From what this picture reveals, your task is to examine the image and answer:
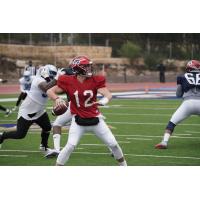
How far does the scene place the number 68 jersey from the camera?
1026 cm

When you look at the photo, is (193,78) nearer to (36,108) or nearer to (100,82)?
(36,108)

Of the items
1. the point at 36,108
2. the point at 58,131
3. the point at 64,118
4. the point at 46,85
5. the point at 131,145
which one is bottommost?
the point at 131,145

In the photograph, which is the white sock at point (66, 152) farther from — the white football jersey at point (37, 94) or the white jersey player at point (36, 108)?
the white football jersey at point (37, 94)

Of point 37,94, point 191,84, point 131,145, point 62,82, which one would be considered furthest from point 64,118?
point 191,84

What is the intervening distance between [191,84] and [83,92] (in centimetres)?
303

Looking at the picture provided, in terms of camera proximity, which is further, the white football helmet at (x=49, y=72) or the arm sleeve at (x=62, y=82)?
the white football helmet at (x=49, y=72)

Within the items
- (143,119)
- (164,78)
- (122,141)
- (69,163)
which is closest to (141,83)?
(164,78)

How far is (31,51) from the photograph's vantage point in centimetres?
3550

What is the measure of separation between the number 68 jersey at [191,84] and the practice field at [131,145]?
0.92 metres

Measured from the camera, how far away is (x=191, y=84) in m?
10.2

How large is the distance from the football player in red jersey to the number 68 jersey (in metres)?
2.74

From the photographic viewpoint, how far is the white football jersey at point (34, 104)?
31.4ft

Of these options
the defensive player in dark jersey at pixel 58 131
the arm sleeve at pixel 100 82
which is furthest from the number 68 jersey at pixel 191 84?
the arm sleeve at pixel 100 82

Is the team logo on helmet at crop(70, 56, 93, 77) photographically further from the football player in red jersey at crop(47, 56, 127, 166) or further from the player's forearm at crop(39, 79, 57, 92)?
the player's forearm at crop(39, 79, 57, 92)
